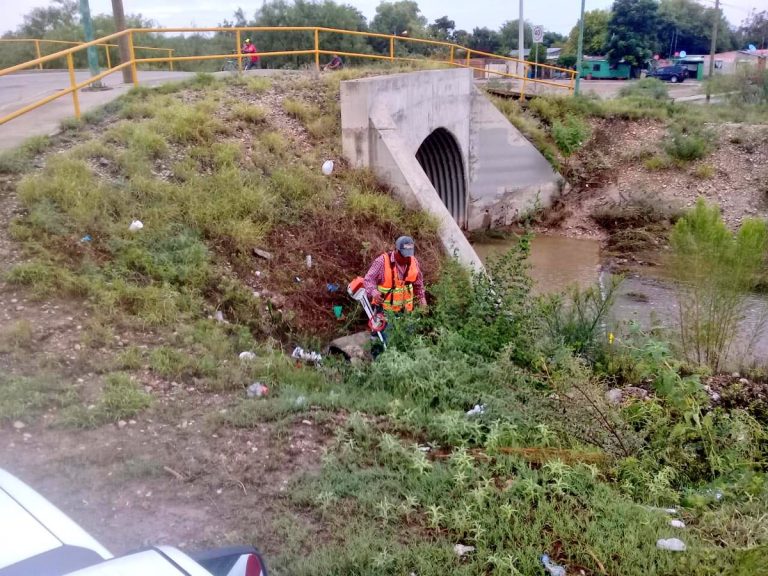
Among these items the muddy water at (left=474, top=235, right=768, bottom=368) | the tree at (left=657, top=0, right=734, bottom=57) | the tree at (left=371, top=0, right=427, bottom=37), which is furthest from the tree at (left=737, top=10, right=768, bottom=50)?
the muddy water at (left=474, top=235, right=768, bottom=368)

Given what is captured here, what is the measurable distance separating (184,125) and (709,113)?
60.4 ft

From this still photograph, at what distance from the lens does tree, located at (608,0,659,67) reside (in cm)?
5188

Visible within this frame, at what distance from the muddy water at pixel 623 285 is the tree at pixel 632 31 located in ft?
134

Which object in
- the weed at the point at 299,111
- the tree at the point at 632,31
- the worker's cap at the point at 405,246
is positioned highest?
the tree at the point at 632,31

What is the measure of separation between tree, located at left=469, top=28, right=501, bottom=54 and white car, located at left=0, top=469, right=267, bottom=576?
256ft

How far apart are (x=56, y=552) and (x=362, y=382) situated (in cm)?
443

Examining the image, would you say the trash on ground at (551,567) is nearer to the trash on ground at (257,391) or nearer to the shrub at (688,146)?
the trash on ground at (257,391)

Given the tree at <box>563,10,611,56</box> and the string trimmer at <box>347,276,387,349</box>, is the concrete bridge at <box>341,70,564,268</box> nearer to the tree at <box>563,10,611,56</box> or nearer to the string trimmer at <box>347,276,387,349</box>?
the string trimmer at <box>347,276,387,349</box>

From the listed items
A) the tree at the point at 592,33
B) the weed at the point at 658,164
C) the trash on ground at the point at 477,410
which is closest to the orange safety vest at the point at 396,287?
the trash on ground at the point at 477,410

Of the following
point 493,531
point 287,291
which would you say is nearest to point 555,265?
point 287,291

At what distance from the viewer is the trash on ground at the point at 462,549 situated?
3.71m

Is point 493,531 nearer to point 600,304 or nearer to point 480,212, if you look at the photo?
point 600,304

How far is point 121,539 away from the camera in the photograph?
3713mm

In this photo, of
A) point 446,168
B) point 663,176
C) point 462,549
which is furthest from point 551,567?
point 663,176
